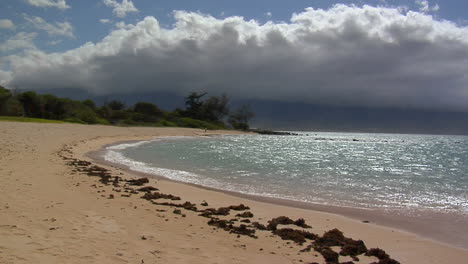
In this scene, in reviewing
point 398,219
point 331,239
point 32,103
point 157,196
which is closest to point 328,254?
point 331,239

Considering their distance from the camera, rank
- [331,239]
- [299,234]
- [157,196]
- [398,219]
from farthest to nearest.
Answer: [157,196] < [398,219] < [299,234] < [331,239]

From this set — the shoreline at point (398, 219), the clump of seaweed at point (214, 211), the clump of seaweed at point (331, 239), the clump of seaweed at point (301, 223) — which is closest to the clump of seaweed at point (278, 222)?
the clump of seaweed at point (301, 223)

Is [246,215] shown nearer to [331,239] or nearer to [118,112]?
[331,239]

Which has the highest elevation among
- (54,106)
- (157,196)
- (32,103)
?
(32,103)

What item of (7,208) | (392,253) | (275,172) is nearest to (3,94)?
(275,172)

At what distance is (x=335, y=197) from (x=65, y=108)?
291 ft

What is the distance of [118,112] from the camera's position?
4439 inches

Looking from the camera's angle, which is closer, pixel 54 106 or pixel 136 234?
pixel 136 234

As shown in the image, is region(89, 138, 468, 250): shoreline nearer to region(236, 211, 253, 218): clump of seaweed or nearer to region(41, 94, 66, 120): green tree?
region(236, 211, 253, 218): clump of seaweed

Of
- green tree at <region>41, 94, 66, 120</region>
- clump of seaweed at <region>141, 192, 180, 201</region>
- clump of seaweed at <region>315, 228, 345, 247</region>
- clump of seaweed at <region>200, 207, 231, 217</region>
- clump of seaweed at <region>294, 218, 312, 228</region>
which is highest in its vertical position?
green tree at <region>41, 94, 66, 120</region>

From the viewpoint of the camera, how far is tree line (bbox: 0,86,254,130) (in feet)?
271

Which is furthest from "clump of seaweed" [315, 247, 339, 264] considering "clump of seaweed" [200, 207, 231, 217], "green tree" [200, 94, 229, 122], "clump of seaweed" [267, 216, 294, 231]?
"green tree" [200, 94, 229, 122]

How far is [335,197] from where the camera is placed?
46.8 feet

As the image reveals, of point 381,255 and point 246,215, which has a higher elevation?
point 381,255
